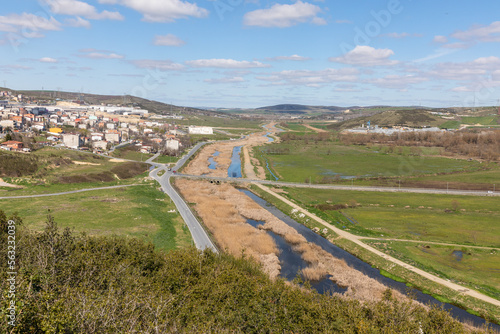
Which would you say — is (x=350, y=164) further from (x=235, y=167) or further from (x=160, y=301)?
(x=160, y=301)

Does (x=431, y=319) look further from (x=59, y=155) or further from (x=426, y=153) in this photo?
(x=426, y=153)

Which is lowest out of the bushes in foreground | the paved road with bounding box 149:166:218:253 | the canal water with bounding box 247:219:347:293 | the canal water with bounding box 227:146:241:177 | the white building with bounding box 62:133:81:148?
the canal water with bounding box 247:219:347:293

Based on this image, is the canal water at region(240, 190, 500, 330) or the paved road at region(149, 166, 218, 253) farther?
Answer: the paved road at region(149, 166, 218, 253)

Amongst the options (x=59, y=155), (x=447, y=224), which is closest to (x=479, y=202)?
(x=447, y=224)

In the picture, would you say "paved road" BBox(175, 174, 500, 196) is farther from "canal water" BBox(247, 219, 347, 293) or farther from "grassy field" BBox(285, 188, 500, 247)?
"canal water" BBox(247, 219, 347, 293)

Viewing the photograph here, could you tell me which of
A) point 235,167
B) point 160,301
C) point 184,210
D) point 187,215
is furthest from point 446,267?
point 235,167

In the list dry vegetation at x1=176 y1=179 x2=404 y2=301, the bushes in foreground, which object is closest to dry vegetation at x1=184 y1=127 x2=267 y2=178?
dry vegetation at x1=176 y1=179 x2=404 y2=301
